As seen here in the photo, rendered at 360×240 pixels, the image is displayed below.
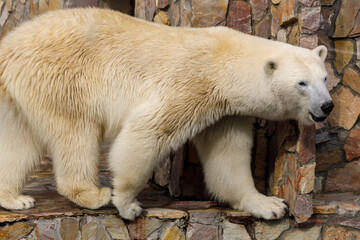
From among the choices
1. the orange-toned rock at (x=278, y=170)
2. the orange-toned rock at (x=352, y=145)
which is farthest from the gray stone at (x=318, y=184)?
the orange-toned rock at (x=278, y=170)

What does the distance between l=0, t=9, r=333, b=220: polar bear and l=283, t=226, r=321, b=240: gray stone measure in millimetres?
239

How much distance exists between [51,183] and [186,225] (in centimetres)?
147

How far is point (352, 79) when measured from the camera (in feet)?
15.0

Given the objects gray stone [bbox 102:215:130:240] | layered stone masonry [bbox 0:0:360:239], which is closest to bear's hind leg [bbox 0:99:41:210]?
layered stone masonry [bbox 0:0:360:239]

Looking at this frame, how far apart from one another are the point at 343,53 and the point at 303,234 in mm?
1520

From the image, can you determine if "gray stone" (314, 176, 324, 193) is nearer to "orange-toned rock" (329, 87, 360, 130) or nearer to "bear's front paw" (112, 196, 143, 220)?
"orange-toned rock" (329, 87, 360, 130)

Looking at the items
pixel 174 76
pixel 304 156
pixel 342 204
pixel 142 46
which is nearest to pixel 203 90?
pixel 174 76

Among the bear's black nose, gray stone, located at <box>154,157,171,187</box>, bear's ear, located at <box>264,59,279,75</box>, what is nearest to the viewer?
the bear's black nose

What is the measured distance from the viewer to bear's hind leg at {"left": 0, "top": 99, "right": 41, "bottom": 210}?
4.10m

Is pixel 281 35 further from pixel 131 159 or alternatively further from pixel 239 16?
pixel 131 159

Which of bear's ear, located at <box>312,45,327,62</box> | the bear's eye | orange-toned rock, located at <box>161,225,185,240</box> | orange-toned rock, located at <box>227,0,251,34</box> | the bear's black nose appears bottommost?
orange-toned rock, located at <box>161,225,185,240</box>

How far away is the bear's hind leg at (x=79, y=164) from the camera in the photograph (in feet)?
13.2

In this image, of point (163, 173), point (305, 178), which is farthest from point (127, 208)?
point (305, 178)

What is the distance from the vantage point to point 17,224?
397 cm
